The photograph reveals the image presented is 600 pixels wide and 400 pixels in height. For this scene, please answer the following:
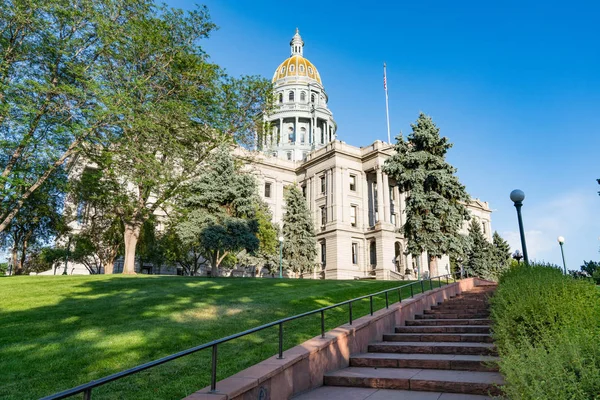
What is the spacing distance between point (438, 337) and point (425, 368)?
2.14 m

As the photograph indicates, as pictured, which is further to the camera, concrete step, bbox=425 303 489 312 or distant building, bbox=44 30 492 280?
distant building, bbox=44 30 492 280

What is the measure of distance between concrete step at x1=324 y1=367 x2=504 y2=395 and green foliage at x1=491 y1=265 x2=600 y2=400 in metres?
0.57

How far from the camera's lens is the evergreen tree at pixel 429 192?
2930 cm

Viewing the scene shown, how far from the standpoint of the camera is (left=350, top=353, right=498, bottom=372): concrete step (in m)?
7.65

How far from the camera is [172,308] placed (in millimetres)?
12242

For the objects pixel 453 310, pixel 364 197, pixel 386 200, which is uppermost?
pixel 364 197

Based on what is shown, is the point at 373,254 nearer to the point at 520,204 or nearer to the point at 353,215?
the point at 353,215

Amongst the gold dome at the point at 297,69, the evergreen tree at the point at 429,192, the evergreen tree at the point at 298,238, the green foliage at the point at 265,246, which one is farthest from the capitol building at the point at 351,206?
the gold dome at the point at 297,69

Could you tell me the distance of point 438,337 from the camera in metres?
9.90

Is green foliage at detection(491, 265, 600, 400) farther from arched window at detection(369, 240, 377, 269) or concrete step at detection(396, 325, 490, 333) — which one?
arched window at detection(369, 240, 377, 269)

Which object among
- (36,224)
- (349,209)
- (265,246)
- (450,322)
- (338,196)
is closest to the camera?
(450,322)

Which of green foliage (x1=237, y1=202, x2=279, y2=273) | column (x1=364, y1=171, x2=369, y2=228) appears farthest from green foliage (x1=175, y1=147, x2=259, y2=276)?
column (x1=364, y1=171, x2=369, y2=228)

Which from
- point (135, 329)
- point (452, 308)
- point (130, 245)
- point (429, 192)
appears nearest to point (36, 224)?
point (130, 245)

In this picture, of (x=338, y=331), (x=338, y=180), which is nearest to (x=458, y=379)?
(x=338, y=331)
